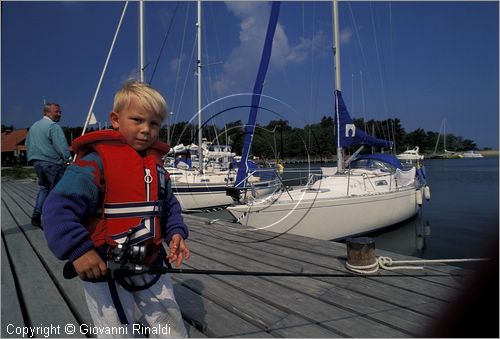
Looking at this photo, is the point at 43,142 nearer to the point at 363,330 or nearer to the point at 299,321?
the point at 299,321

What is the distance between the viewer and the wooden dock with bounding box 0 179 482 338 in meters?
2.16

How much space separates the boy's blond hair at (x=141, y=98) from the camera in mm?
1510

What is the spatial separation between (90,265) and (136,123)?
648 mm

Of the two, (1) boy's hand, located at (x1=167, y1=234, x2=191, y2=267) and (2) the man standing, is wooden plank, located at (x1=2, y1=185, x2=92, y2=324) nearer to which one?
(2) the man standing

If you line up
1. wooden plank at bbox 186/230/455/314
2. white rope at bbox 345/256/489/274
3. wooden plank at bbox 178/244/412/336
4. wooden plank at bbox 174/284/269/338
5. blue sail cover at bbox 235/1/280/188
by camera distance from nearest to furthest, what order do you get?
wooden plank at bbox 174/284/269/338 → wooden plank at bbox 178/244/412/336 → wooden plank at bbox 186/230/455/314 → white rope at bbox 345/256/489/274 → blue sail cover at bbox 235/1/280/188

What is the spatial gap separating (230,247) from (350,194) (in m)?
4.12

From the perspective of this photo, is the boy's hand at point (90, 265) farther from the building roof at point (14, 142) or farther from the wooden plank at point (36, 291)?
the building roof at point (14, 142)

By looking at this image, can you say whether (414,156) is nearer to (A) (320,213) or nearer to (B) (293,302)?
(A) (320,213)

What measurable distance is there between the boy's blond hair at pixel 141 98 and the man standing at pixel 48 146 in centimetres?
350

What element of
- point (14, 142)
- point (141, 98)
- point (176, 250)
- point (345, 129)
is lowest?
point (176, 250)

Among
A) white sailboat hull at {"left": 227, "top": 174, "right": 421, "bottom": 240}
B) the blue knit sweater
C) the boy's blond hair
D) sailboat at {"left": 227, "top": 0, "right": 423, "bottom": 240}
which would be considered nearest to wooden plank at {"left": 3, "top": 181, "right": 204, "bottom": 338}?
the blue knit sweater

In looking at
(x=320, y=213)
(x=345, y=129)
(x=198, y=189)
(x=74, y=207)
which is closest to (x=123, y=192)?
(x=74, y=207)

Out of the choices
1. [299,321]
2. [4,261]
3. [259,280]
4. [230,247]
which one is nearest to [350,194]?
[230,247]

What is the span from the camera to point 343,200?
23.1 ft
